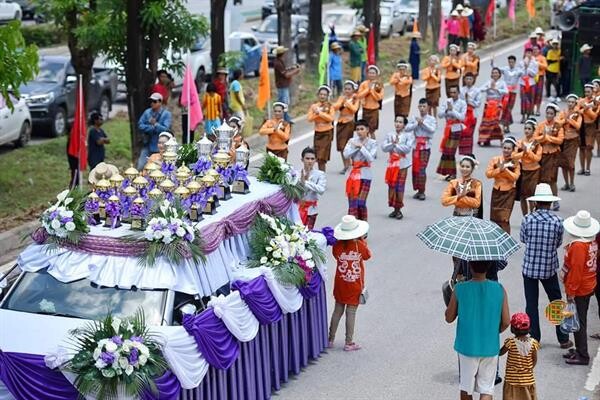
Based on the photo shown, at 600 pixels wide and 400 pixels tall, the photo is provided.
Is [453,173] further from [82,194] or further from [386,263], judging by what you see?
[82,194]

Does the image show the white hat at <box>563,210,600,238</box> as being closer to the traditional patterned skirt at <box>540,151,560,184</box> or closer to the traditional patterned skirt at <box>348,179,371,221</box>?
the traditional patterned skirt at <box>348,179,371,221</box>

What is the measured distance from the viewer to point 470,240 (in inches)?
419

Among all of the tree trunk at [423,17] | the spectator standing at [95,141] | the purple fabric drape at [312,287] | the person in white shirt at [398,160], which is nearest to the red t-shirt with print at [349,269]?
the purple fabric drape at [312,287]

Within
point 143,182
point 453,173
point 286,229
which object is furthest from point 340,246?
point 453,173

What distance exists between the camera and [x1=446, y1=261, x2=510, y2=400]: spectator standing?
405 inches

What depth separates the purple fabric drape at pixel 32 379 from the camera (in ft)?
30.2

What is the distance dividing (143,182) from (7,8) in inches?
1188

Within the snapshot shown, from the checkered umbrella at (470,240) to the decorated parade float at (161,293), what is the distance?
1.49 metres

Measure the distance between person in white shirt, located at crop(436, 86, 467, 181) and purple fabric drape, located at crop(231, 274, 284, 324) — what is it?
1044 centimetres

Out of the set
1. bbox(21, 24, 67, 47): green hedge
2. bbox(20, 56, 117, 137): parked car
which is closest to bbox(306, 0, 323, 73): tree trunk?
Result: bbox(20, 56, 117, 137): parked car

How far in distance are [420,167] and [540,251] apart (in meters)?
Result: 7.35

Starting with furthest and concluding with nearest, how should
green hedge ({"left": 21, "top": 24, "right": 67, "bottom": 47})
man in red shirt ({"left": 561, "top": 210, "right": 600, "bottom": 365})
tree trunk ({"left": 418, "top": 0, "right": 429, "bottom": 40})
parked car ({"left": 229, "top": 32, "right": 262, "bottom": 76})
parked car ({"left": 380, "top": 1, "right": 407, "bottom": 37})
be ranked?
1. parked car ({"left": 380, "top": 1, "right": 407, "bottom": 37})
2. green hedge ({"left": 21, "top": 24, "right": 67, "bottom": 47})
3. tree trunk ({"left": 418, "top": 0, "right": 429, "bottom": 40})
4. parked car ({"left": 229, "top": 32, "right": 262, "bottom": 76})
5. man in red shirt ({"left": 561, "top": 210, "right": 600, "bottom": 365})

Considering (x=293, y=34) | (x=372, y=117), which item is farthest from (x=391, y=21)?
(x=372, y=117)

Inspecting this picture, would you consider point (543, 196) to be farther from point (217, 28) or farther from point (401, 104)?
point (217, 28)
